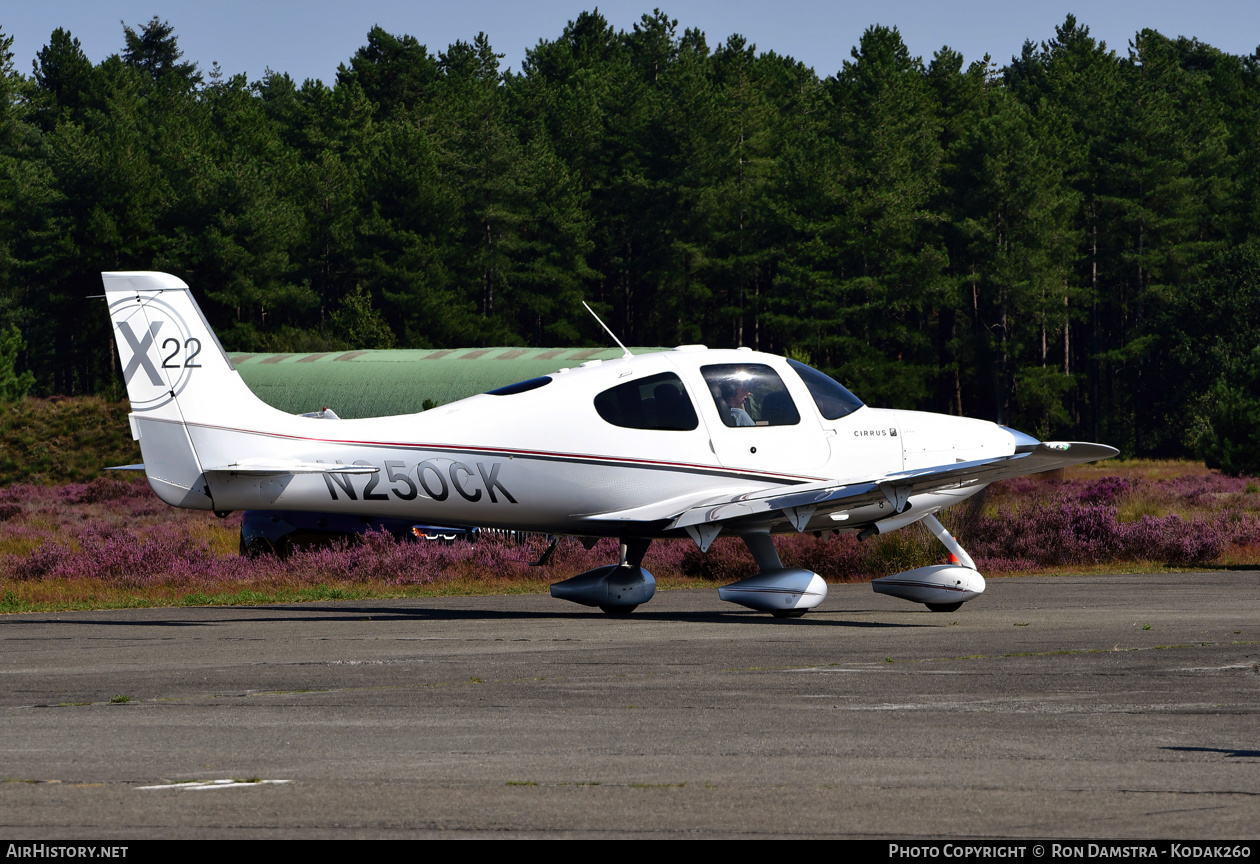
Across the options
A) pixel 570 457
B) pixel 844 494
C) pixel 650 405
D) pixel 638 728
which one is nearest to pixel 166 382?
pixel 570 457

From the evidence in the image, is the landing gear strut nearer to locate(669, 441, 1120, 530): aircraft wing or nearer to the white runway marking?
locate(669, 441, 1120, 530): aircraft wing

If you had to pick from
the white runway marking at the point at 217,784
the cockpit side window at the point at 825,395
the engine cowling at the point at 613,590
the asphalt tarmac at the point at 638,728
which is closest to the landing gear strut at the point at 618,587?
the engine cowling at the point at 613,590

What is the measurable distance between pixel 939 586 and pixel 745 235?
74945 mm

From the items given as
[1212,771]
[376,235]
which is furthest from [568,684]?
[376,235]

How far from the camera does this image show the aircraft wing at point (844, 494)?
1608 cm

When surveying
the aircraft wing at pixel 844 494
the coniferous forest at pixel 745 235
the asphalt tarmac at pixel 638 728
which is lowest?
the asphalt tarmac at pixel 638 728

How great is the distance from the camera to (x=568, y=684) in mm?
11336

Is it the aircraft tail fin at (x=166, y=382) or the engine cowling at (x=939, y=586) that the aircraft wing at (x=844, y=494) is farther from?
the aircraft tail fin at (x=166, y=382)

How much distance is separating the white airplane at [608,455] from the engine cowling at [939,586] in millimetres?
20

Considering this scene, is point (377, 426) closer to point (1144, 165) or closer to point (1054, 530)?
point (1054, 530)

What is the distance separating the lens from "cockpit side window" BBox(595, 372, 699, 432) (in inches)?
669

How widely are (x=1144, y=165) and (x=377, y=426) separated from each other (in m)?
81.9

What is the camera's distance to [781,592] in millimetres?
16672

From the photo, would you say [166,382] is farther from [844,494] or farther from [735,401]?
[844,494]
